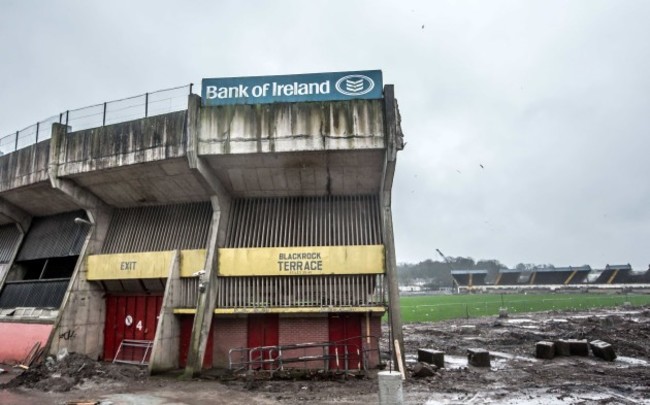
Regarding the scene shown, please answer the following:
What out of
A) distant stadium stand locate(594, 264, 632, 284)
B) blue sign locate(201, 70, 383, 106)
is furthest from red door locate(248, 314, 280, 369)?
distant stadium stand locate(594, 264, 632, 284)

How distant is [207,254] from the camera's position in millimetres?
15930

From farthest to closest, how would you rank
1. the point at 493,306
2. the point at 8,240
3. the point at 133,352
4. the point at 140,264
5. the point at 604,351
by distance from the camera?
the point at 493,306, the point at 8,240, the point at 133,352, the point at 140,264, the point at 604,351

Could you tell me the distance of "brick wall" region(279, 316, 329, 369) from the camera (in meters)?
15.4

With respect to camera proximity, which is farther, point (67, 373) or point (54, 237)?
point (54, 237)

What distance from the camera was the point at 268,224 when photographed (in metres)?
17.0

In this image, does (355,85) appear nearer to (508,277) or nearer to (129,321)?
(129,321)

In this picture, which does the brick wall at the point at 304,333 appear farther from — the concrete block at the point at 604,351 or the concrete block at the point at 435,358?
the concrete block at the point at 604,351

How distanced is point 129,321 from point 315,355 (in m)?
7.82

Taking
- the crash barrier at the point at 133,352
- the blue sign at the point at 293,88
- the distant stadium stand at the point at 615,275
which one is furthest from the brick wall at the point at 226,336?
the distant stadium stand at the point at 615,275

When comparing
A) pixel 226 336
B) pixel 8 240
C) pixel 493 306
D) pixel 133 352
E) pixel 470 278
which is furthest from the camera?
pixel 470 278

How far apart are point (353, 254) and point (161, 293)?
307 inches

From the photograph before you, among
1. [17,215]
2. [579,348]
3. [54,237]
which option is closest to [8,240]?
[17,215]

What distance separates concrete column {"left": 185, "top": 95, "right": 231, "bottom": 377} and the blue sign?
→ 0.78 m

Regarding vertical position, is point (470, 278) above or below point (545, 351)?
above
